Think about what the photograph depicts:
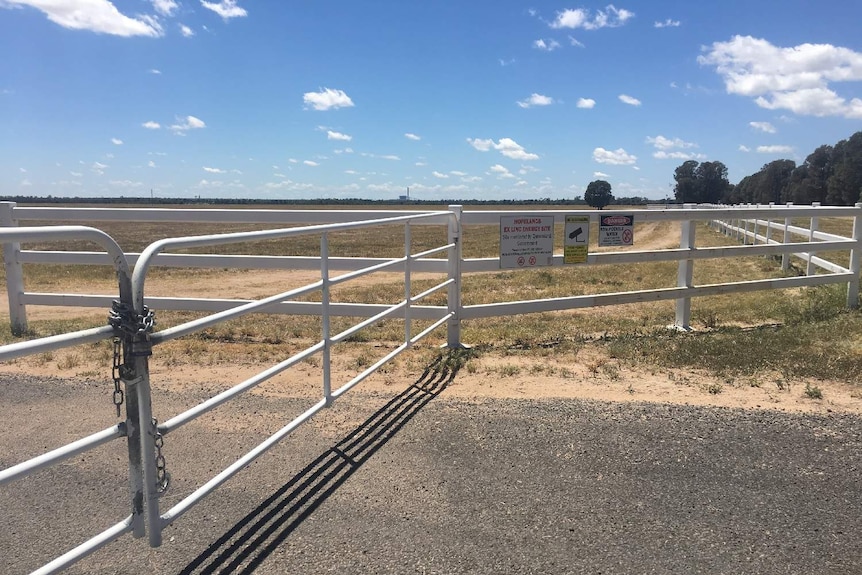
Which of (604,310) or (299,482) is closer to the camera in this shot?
(299,482)

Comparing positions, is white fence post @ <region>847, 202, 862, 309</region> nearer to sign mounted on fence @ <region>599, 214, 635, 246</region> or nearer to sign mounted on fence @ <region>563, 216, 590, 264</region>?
sign mounted on fence @ <region>599, 214, 635, 246</region>

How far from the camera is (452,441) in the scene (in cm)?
418

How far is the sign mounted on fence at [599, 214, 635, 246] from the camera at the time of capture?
277 inches

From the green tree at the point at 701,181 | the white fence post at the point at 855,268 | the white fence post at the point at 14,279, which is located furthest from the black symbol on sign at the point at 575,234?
the green tree at the point at 701,181

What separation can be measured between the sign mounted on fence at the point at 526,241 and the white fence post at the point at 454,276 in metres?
0.47

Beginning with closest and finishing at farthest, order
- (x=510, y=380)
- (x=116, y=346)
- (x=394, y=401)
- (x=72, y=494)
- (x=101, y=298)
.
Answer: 1. (x=116, y=346)
2. (x=72, y=494)
3. (x=394, y=401)
4. (x=510, y=380)
5. (x=101, y=298)

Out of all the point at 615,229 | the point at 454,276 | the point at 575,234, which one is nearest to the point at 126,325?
the point at 454,276

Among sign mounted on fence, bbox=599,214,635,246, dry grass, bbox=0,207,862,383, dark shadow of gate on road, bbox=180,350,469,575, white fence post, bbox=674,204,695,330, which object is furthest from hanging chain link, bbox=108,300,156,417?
white fence post, bbox=674,204,695,330

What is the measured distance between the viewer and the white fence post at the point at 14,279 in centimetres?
734

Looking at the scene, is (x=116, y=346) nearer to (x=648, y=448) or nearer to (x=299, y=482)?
(x=299, y=482)

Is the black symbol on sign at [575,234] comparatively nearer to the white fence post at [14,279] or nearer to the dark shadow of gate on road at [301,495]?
the dark shadow of gate on road at [301,495]

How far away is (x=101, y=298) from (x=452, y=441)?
5131 millimetres

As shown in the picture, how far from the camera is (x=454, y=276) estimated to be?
646cm

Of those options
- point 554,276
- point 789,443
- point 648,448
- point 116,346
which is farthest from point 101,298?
point 554,276
